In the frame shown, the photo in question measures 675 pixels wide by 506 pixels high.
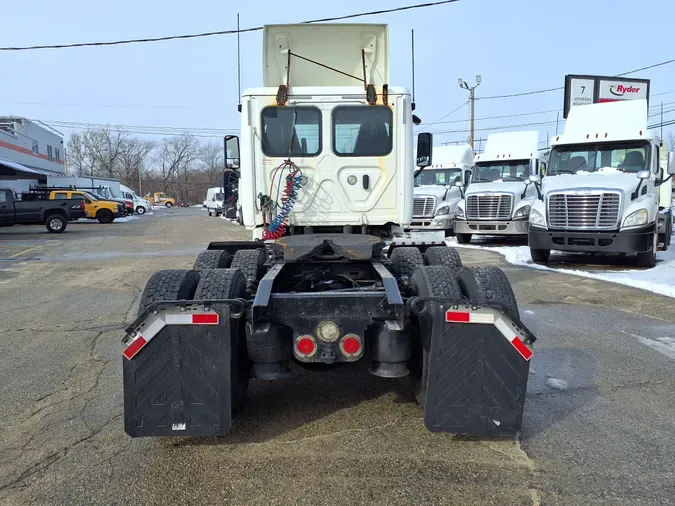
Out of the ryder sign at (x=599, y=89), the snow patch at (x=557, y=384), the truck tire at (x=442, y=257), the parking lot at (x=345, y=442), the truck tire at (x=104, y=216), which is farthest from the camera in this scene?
the truck tire at (x=104, y=216)

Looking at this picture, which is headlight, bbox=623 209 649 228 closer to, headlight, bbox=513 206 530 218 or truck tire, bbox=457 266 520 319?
headlight, bbox=513 206 530 218

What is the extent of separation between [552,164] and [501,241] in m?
6.42

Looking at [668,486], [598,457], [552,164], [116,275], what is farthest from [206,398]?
[552,164]

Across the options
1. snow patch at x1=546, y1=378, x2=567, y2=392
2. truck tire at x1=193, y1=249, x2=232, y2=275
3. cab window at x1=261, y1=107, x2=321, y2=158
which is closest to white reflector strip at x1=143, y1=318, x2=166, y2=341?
truck tire at x1=193, y1=249, x2=232, y2=275

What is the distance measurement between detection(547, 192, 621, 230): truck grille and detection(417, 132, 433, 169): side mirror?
6603mm

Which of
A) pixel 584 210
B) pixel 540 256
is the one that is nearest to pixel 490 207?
A: pixel 540 256

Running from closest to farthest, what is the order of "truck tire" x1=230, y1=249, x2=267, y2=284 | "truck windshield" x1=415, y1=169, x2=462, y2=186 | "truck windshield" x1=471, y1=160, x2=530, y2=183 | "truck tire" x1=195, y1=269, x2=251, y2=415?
"truck tire" x1=195, y1=269, x2=251, y2=415, "truck tire" x1=230, y1=249, x2=267, y2=284, "truck windshield" x1=471, y1=160, x2=530, y2=183, "truck windshield" x1=415, y1=169, x2=462, y2=186

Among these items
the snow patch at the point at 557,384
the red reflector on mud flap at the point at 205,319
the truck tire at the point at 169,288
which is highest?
the truck tire at the point at 169,288

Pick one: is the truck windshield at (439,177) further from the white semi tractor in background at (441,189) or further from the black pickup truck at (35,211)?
the black pickup truck at (35,211)

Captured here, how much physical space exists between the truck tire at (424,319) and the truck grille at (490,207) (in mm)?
13211

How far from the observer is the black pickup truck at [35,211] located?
23.2m

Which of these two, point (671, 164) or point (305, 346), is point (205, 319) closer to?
point (305, 346)

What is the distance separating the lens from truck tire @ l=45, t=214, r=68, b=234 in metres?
24.3

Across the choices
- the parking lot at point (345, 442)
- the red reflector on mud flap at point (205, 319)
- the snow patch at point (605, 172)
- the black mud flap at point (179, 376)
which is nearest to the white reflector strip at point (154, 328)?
the black mud flap at point (179, 376)
